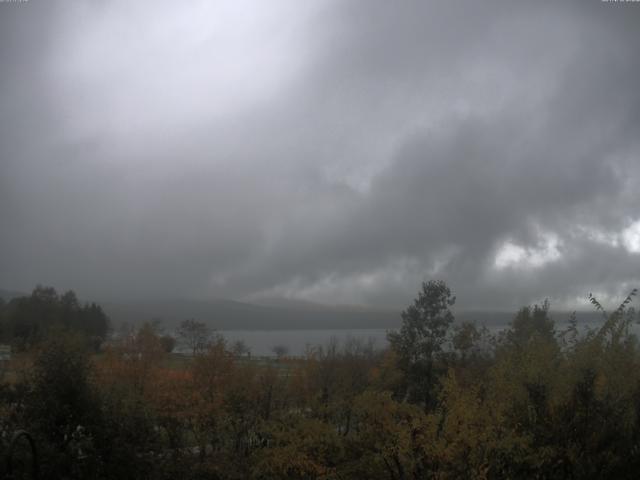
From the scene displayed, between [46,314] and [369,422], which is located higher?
[46,314]

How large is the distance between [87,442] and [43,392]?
2784 millimetres

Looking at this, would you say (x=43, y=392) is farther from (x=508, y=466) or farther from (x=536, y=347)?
(x=536, y=347)

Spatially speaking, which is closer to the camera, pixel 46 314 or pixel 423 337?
pixel 423 337

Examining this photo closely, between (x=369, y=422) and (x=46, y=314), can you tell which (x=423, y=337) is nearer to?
(x=369, y=422)

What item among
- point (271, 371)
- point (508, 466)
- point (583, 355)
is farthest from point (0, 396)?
point (583, 355)

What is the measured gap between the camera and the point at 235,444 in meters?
30.5

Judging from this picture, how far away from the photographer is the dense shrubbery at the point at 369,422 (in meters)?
15.6

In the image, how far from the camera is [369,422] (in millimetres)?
21781

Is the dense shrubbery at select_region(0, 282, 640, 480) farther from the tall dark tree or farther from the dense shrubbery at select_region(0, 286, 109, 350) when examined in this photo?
the dense shrubbery at select_region(0, 286, 109, 350)

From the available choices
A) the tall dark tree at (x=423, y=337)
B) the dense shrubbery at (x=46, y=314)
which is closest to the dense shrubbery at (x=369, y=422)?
the tall dark tree at (x=423, y=337)

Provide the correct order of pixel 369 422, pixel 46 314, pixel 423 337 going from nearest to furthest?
1. pixel 369 422
2. pixel 423 337
3. pixel 46 314

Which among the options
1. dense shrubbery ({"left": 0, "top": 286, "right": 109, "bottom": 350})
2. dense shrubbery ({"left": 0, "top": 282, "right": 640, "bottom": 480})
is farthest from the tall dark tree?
dense shrubbery ({"left": 0, "top": 286, "right": 109, "bottom": 350})

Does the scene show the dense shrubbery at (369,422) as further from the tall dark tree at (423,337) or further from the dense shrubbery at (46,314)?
the dense shrubbery at (46,314)

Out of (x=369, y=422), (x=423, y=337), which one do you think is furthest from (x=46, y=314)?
(x=369, y=422)
